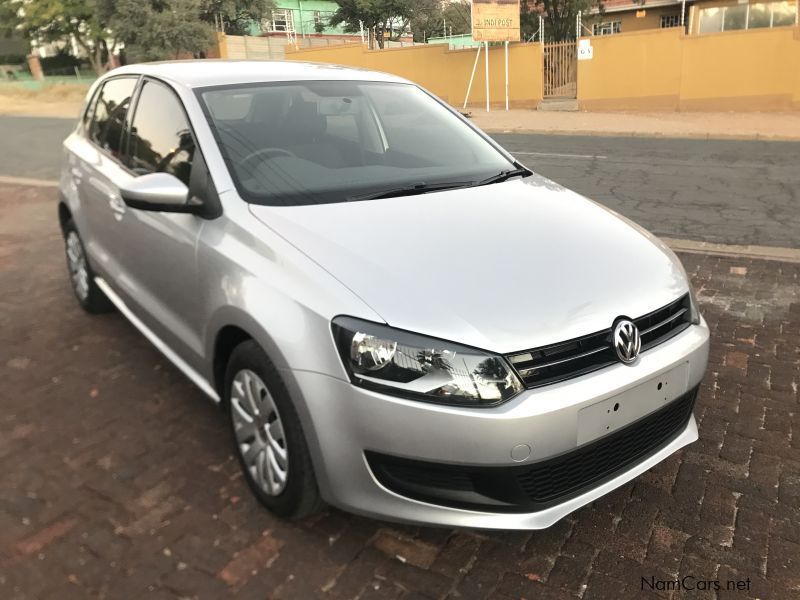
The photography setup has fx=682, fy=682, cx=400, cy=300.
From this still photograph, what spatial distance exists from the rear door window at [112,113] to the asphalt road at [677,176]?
5.05m

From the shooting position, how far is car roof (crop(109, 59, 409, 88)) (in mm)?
3377

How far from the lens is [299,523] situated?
8.63ft

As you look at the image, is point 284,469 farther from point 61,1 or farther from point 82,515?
point 61,1

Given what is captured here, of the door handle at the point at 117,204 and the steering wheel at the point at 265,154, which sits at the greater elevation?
the steering wheel at the point at 265,154

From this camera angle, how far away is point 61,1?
37.5 metres

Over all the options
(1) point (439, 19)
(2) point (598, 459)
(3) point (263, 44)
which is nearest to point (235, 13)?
(3) point (263, 44)

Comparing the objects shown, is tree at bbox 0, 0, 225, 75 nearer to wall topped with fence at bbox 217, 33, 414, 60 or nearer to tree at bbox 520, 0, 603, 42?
wall topped with fence at bbox 217, 33, 414, 60

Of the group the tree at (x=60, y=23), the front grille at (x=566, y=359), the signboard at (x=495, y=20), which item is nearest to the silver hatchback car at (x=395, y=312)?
the front grille at (x=566, y=359)

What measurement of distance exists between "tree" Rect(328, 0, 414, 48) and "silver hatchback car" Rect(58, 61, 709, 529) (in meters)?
39.6

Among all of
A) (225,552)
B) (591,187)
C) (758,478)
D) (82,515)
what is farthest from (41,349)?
(591,187)

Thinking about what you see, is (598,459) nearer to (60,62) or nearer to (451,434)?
(451,434)

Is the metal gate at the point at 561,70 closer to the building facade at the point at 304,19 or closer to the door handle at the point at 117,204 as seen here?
the door handle at the point at 117,204

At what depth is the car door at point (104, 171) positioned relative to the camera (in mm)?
3848

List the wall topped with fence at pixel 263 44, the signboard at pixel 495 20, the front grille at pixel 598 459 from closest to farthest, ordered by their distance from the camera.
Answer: the front grille at pixel 598 459 < the signboard at pixel 495 20 < the wall topped with fence at pixel 263 44
